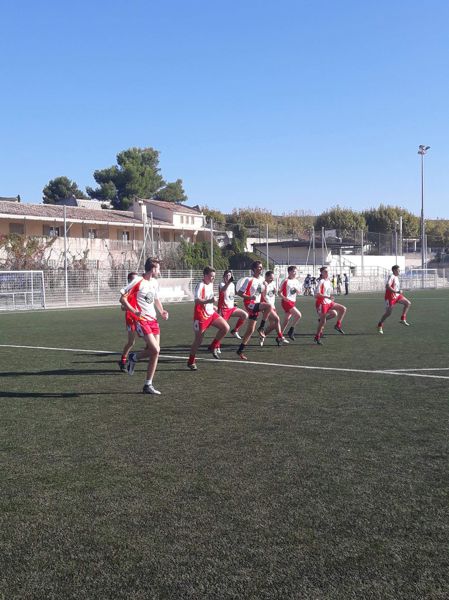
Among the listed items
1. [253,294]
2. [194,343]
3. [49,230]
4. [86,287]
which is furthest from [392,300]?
[49,230]

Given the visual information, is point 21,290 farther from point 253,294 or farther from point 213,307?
point 213,307

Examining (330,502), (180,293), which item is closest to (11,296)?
(180,293)

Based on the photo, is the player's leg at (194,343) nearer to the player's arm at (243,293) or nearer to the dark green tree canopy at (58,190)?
the player's arm at (243,293)

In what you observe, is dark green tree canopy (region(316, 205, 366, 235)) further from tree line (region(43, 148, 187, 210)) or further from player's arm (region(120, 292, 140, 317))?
player's arm (region(120, 292, 140, 317))

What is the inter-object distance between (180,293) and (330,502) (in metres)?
38.2

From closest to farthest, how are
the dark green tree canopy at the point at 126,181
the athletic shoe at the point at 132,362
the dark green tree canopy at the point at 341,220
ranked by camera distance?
the athletic shoe at the point at 132,362 → the dark green tree canopy at the point at 126,181 → the dark green tree canopy at the point at 341,220

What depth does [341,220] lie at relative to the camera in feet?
308

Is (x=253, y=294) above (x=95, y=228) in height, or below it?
below

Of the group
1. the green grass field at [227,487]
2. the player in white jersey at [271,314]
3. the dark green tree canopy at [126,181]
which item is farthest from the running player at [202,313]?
the dark green tree canopy at [126,181]

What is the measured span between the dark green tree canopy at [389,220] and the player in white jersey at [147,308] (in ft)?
290

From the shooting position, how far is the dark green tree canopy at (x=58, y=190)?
83.0m

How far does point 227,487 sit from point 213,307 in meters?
6.89

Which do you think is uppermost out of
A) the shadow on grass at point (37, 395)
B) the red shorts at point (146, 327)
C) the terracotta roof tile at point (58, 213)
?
the terracotta roof tile at point (58, 213)

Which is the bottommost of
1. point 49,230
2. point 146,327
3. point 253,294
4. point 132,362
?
point 132,362
